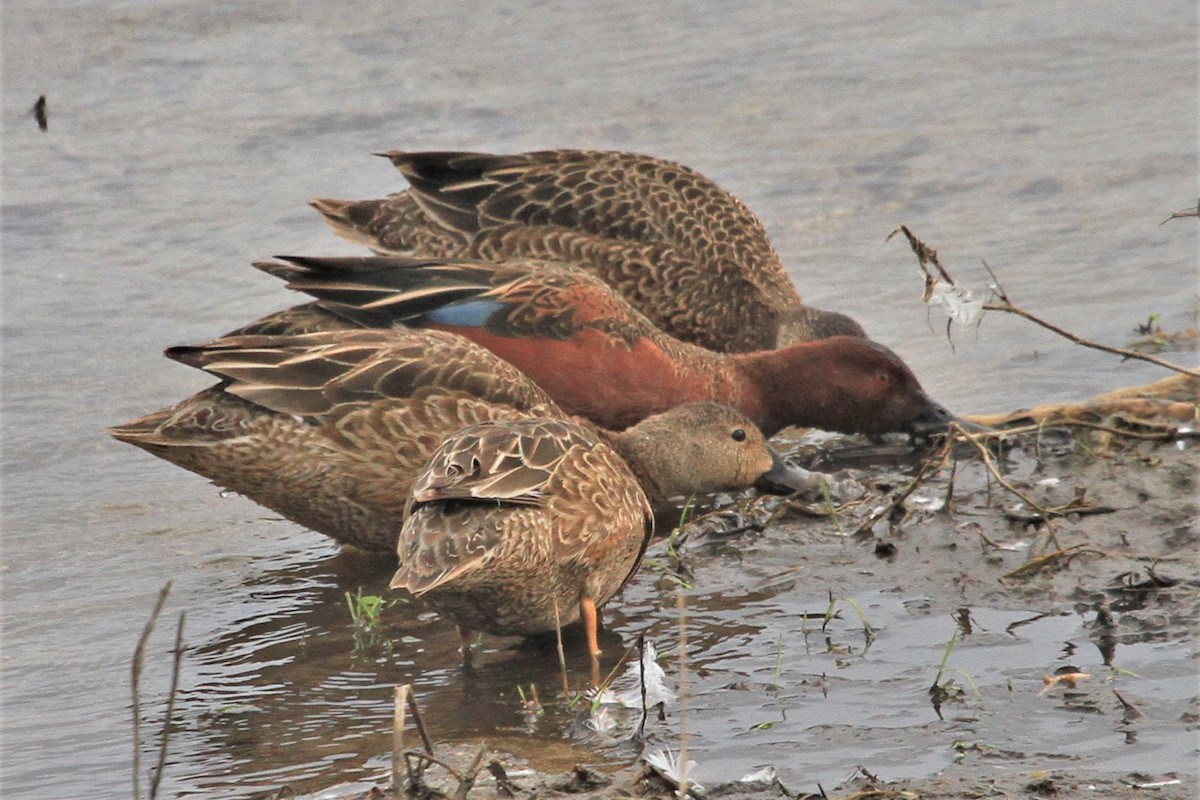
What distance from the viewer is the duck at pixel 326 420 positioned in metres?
6.33

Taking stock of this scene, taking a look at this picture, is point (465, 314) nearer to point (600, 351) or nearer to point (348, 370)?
point (600, 351)

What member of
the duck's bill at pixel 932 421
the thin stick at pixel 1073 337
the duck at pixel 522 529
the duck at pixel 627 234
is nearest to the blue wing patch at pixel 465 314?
the duck at pixel 627 234

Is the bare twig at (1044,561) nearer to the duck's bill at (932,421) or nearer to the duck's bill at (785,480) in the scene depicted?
the duck's bill at (785,480)

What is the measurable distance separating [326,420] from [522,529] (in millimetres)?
1341

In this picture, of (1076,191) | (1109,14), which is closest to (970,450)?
(1076,191)

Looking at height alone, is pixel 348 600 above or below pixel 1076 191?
below

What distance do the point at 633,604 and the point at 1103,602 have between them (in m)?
1.59

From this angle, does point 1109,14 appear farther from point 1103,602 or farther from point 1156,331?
point 1103,602

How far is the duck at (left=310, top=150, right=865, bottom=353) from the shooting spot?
8.47 m

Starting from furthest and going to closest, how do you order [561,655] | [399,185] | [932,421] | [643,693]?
[399,185], [932,421], [561,655], [643,693]

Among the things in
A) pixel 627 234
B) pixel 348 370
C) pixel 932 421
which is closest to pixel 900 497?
pixel 932 421

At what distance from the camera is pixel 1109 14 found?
12.6m

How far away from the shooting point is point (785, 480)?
687cm

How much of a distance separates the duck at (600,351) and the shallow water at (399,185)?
404 millimetres
